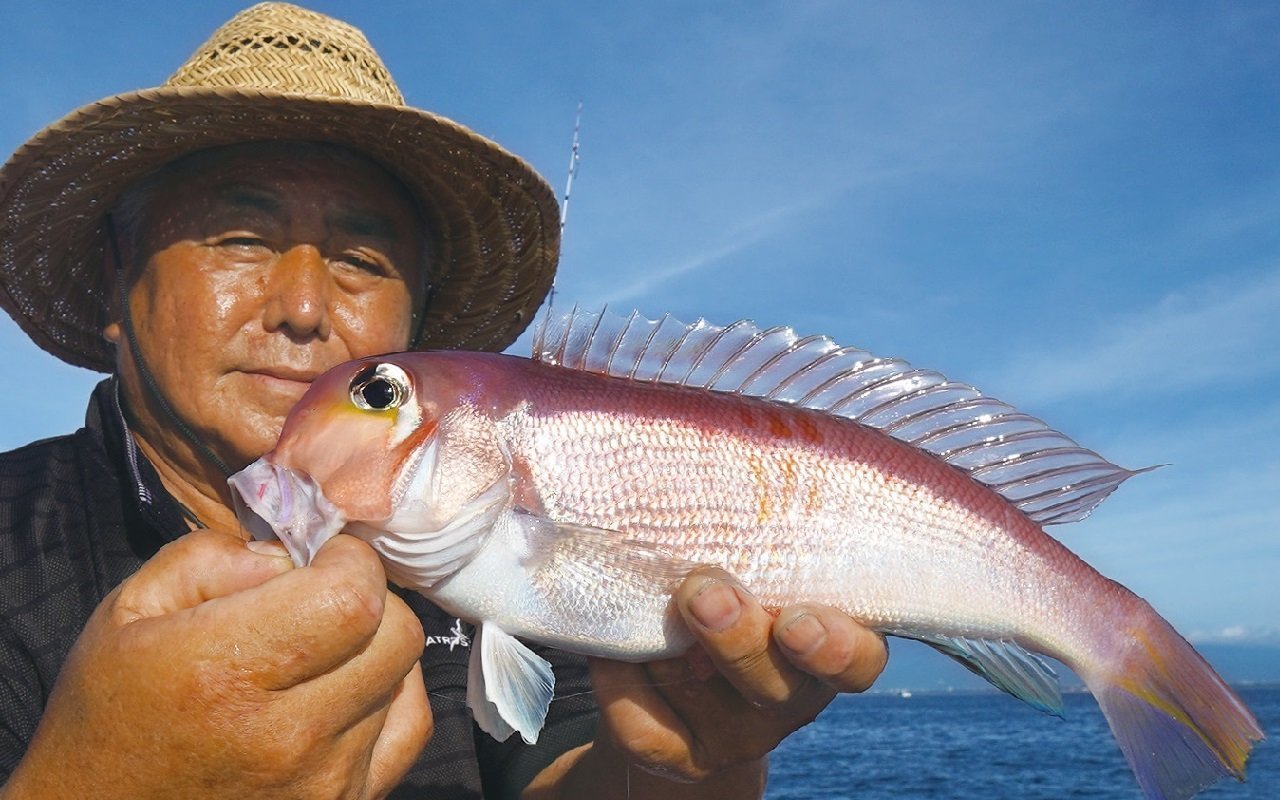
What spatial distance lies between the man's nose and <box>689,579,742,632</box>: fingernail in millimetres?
1425

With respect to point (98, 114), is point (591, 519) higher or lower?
lower

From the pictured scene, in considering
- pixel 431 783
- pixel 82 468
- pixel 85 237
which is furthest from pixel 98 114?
pixel 431 783

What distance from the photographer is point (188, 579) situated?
1735mm

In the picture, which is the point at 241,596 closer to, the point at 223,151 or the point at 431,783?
the point at 431,783

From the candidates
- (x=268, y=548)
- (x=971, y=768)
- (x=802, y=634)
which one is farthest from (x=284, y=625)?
(x=971, y=768)

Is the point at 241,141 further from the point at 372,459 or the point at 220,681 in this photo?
the point at 220,681

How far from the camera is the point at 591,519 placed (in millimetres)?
2176

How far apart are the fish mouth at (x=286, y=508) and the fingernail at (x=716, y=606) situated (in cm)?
76

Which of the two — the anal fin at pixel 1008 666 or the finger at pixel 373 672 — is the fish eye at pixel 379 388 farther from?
the anal fin at pixel 1008 666

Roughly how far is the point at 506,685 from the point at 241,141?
1902 millimetres

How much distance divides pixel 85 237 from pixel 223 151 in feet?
2.43

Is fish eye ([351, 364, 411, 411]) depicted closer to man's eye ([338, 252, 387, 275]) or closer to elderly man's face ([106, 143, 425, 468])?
elderly man's face ([106, 143, 425, 468])

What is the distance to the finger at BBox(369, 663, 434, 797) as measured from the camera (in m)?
2.05

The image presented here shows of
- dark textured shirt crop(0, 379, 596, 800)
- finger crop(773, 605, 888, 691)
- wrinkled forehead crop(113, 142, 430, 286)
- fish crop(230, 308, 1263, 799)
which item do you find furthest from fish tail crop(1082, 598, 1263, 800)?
wrinkled forehead crop(113, 142, 430, 286)
